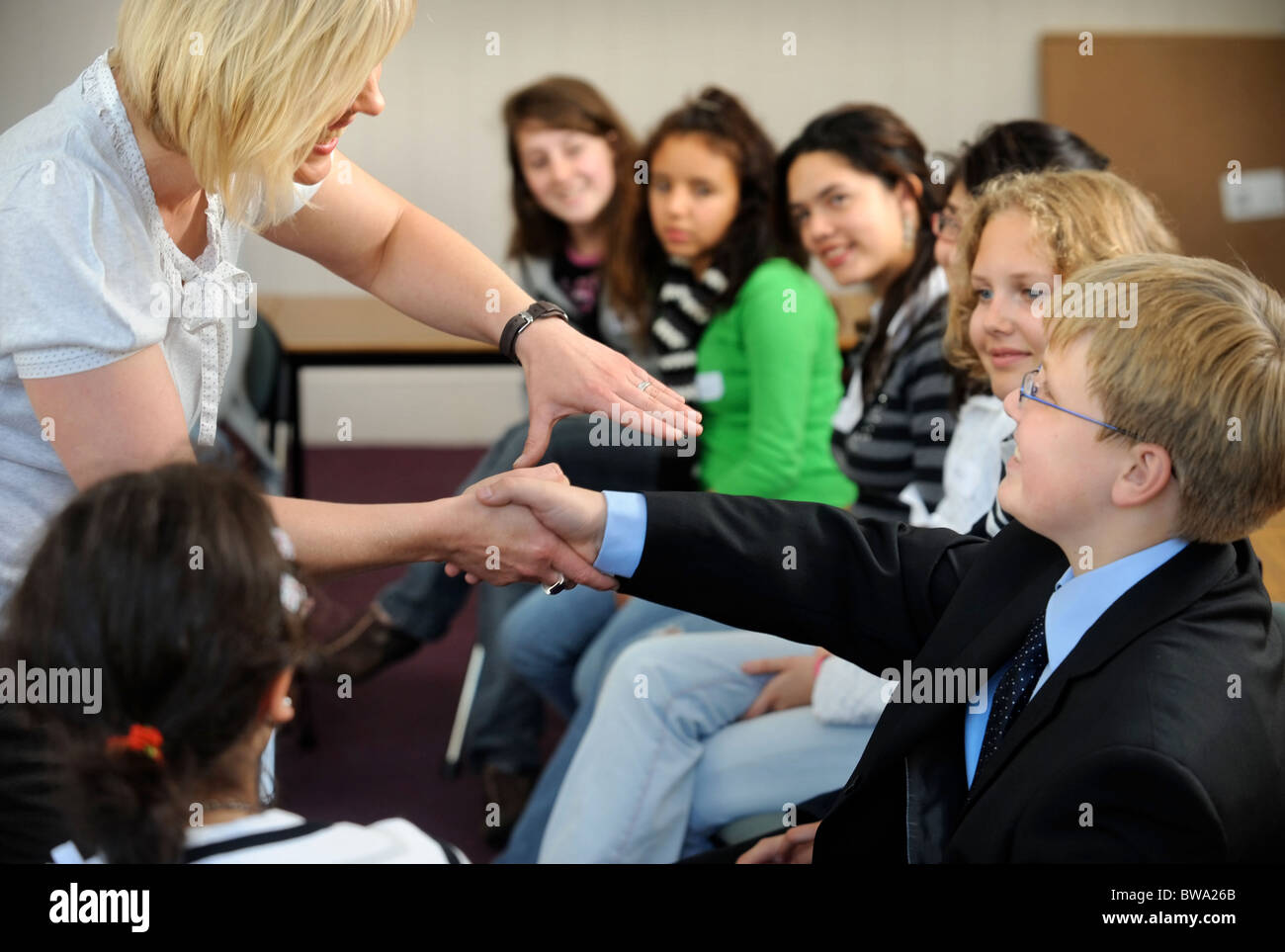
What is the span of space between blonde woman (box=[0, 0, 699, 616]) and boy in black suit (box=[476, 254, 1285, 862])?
0.53m

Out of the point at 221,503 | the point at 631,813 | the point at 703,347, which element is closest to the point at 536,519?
the point at 631,813

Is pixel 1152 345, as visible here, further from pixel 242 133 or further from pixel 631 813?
pixel 631 813

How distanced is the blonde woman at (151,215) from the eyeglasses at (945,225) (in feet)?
3.89

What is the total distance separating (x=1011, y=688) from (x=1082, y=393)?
11.3 inches

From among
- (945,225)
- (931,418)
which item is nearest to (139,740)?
(931,418)

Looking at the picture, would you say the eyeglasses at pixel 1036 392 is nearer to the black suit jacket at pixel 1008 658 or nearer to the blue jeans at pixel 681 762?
the black suit jacket at pixel 1008 658

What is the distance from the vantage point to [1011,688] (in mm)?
1184

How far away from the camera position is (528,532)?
1480 mm

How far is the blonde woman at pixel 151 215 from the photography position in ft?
3.59

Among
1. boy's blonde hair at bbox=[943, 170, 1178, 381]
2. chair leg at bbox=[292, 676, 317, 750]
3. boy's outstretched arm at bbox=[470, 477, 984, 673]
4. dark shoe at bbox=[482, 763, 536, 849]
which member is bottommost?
dark shoe at bbox=[482, 763, 536, 849]

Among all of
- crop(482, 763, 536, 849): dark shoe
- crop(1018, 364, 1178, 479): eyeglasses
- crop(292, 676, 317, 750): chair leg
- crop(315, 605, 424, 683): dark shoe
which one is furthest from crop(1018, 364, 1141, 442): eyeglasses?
crop(292, 676, 317, 750): chair leg

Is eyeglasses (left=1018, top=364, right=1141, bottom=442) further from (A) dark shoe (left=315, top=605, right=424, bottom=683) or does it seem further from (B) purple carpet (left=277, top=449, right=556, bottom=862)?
(A) dark shoe (left=315, top=605, right=424, bottom=683)

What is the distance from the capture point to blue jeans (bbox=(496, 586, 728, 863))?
220 cm

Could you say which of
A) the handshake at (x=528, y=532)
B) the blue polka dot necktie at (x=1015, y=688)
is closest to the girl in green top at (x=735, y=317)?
the handshake at (x=528, y=532)
